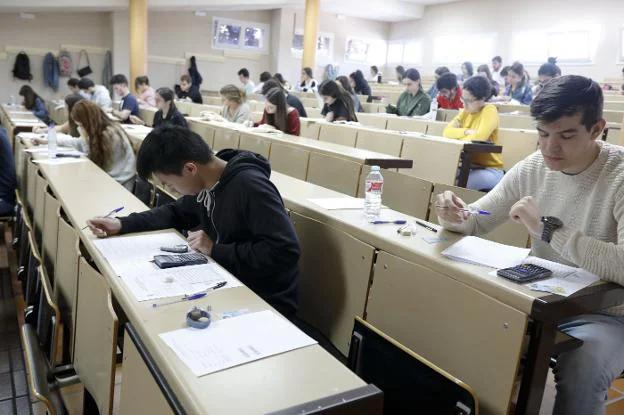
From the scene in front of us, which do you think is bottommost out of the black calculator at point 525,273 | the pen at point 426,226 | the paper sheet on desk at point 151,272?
the paper sheet on desk at point 151,272

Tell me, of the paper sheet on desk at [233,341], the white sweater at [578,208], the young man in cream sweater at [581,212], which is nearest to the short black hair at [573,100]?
the young man in cream sweater at [581,212]

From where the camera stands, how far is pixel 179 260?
4.62 ft

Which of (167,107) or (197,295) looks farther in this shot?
(167,107)

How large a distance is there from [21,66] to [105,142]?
9.60 meters

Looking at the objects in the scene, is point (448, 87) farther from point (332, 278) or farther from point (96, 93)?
point (96, 93)

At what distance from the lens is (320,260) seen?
1741mm

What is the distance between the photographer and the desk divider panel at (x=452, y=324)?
3.75 ft

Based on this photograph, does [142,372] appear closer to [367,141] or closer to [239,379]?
[239,379]

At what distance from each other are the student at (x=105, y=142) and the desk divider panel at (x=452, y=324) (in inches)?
88.4

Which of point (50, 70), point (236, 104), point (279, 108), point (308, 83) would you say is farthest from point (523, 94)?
point (50, 70)

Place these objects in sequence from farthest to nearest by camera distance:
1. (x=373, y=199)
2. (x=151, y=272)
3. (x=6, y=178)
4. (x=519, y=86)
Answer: (x=519, y=86) → (x=6, y=178) → (x=373, y=199) → (x=151, y=272)

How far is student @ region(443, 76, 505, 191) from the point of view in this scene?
11.4ft

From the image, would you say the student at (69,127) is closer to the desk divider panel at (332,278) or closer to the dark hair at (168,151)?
the dark hair at (168,151)

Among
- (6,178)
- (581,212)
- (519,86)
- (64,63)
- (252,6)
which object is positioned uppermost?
(252,6)
